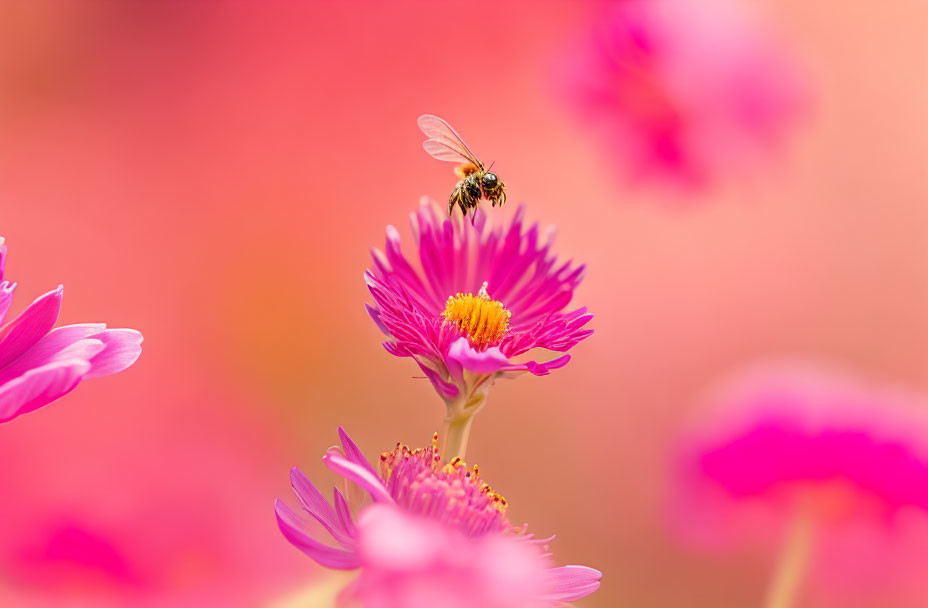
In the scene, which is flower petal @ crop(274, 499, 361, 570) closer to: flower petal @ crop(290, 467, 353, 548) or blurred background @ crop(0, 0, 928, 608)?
flower petal @ crop(290, 467, 353, 548)

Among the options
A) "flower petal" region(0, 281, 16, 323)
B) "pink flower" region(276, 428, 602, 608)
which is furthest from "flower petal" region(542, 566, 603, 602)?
"flower petal" region(0, 281, 16, 323)

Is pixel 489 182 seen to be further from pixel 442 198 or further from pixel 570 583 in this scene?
pixel 442 198

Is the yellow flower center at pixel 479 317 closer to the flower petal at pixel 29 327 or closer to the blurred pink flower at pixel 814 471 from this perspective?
the flower petal at pixel 29 327

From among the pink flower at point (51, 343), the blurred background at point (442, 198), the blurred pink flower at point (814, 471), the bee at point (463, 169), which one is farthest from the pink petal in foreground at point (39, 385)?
the blurred background at point (442, 198)

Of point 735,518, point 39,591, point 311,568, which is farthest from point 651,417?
point 39,591

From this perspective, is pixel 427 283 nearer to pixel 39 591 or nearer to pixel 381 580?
pixel 381 580

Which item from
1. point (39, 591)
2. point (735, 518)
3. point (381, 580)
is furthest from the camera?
point (735, 518)

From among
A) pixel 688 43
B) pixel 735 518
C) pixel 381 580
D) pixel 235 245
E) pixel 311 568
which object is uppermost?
pixel 688 43
